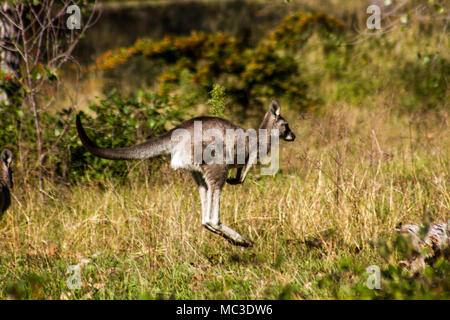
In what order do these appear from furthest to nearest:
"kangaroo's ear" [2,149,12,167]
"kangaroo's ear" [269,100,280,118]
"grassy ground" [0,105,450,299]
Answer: "kangaroo's ear" [2,149,12,167] → "kangaroo's ear" [269,100,280,118] → "grassy ground" [0,105,450,299]

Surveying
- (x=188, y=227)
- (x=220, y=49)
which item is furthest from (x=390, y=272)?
(x=220, y=49)

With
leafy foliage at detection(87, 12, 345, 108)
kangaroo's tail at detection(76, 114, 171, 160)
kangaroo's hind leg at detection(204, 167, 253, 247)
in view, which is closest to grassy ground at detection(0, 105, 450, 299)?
kangaroo's hind leg at detection(204, 167, 253, 247)

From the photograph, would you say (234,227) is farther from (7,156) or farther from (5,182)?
(7,156)

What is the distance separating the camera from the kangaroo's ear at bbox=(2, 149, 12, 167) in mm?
5234

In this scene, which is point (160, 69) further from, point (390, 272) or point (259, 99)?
point (390, 272)

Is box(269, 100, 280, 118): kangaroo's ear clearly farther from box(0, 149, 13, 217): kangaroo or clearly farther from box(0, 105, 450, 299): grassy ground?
box(0, 149, 13, 217): kangaroo

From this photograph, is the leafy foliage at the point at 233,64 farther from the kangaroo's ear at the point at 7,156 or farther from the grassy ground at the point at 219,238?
the kangaroo's ear at the point at 7,156

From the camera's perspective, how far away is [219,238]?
180 inches

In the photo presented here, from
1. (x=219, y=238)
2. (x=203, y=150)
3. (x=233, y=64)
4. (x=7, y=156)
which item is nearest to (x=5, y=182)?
(x=7, y=156)

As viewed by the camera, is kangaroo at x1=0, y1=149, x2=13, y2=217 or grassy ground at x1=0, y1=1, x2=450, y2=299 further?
kangaroo at x1=0, y1=149, x2=13, y2=217

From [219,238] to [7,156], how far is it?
251 centimetres

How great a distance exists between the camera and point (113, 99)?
667cm

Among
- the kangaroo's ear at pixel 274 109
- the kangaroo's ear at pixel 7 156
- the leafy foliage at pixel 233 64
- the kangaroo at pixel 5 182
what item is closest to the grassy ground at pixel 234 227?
the kangaroo at pixel 5 182

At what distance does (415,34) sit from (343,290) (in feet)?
30.3
